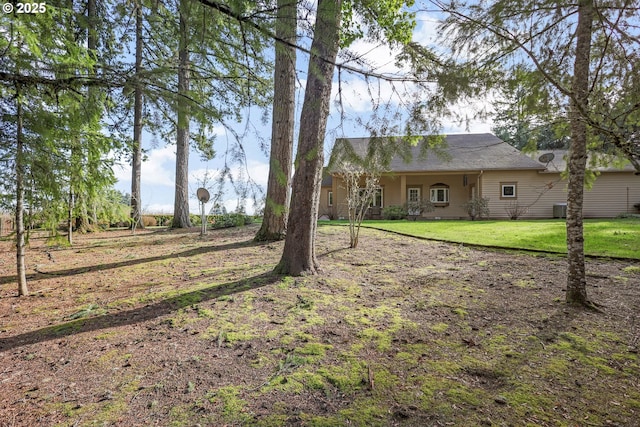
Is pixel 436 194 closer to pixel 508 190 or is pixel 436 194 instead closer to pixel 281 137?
pixel 508 190

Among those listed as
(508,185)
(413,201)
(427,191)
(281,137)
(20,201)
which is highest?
(281,137)

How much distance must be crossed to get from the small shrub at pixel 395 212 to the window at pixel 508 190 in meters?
4.89

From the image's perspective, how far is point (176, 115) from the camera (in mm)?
2387

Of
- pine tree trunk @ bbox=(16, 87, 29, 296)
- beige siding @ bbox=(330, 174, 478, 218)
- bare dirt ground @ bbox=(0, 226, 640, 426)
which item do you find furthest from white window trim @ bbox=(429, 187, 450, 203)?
pine tree trunk @ bbox=(16, 87, 29, 296)

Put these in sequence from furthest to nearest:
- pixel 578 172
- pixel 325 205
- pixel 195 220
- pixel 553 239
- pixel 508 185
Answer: pixel 325 205
pixel 508 185
pixel 195 220
pixel 553 239
pixel 578 172

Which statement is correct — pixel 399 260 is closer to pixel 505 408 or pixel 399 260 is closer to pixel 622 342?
pixel 622 342

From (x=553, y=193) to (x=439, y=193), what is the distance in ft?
17.5

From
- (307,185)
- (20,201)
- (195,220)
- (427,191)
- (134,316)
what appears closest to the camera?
(134,316)

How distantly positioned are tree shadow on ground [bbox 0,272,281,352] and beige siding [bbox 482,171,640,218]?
14.9m

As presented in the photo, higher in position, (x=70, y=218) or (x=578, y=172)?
(x=578, y=172)

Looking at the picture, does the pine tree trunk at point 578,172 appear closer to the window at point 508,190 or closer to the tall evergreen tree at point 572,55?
the tall evergreen tree at point 572,55

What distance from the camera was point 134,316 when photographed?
3691mm

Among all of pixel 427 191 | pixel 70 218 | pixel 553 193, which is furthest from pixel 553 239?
pixel 70 218

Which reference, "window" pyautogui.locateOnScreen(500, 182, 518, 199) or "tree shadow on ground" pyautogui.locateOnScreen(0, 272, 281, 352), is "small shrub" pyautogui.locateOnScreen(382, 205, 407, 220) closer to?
"window" pyautogui.locateOnScreen(500, 182, 518, 199)
